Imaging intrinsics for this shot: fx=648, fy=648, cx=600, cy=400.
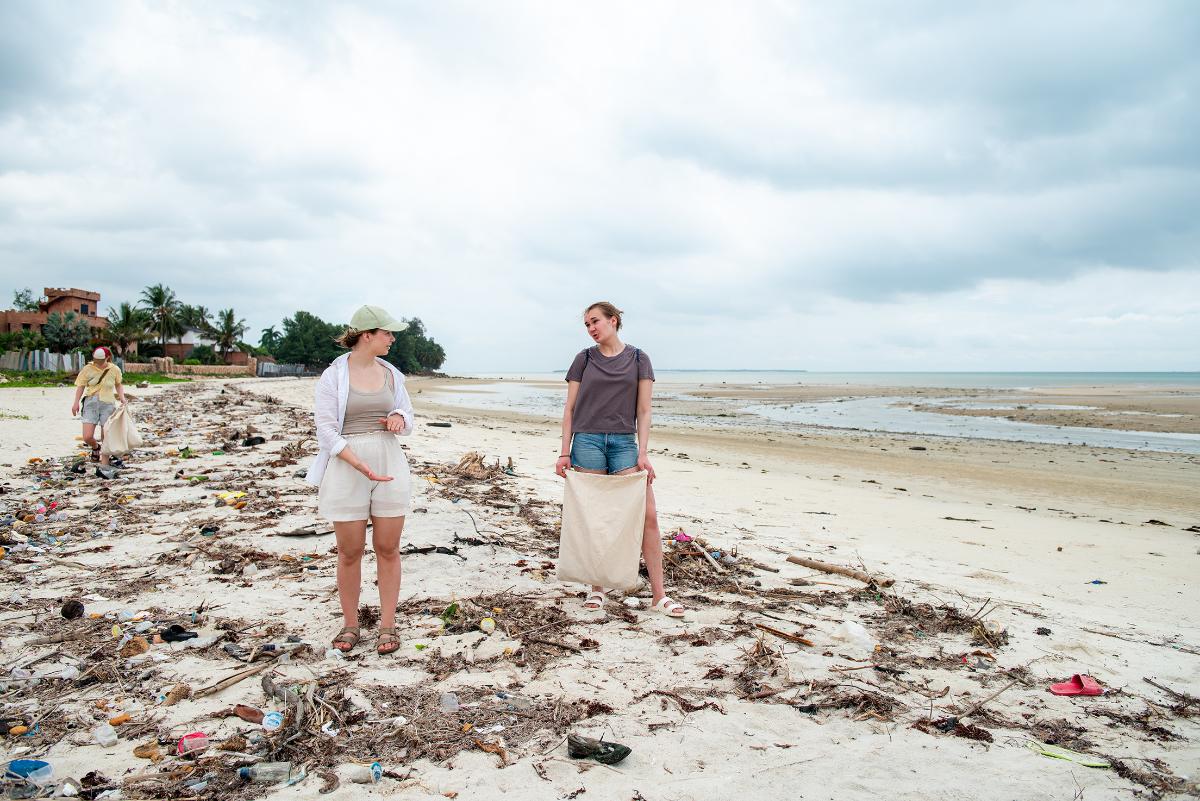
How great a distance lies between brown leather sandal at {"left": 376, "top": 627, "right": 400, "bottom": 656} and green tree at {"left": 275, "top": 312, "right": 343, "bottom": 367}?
249ft

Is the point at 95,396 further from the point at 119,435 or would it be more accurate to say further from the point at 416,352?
the point at 416,352

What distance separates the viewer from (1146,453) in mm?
16812

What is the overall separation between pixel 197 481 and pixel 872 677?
803cm

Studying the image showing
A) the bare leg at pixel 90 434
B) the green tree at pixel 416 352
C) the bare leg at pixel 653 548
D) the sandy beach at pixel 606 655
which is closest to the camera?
the sandy beach at pixel 606 655

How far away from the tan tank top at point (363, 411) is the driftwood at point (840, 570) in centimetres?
381

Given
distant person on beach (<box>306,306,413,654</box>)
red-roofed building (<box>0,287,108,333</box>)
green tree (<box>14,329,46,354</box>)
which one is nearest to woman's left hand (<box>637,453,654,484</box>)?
distant person on beach (<box>306,306,413,654</box>)

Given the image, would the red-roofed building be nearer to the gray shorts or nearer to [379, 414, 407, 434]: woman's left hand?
the gray shorts

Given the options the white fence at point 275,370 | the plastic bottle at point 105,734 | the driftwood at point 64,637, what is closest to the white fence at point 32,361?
the white fence at point 275,370

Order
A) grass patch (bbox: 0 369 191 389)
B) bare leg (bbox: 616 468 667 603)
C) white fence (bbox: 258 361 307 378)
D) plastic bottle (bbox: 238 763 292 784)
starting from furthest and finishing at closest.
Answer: white fence (bbox: 258 361 307 378) < grass patch (bbox: 0 369 191 389) < bare leg (bbox: 616 468 667 603) < plastic bottle (bbox: 238 763 292 784)

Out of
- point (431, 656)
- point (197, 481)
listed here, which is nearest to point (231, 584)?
point (431, 656)

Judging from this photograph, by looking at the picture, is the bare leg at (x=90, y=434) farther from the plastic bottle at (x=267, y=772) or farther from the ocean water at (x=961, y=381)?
the ocean water at (x=961, y=381)

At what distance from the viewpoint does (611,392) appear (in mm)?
4301

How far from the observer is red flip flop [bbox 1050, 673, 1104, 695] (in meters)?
3.34

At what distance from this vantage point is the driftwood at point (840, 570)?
16.6 feet
